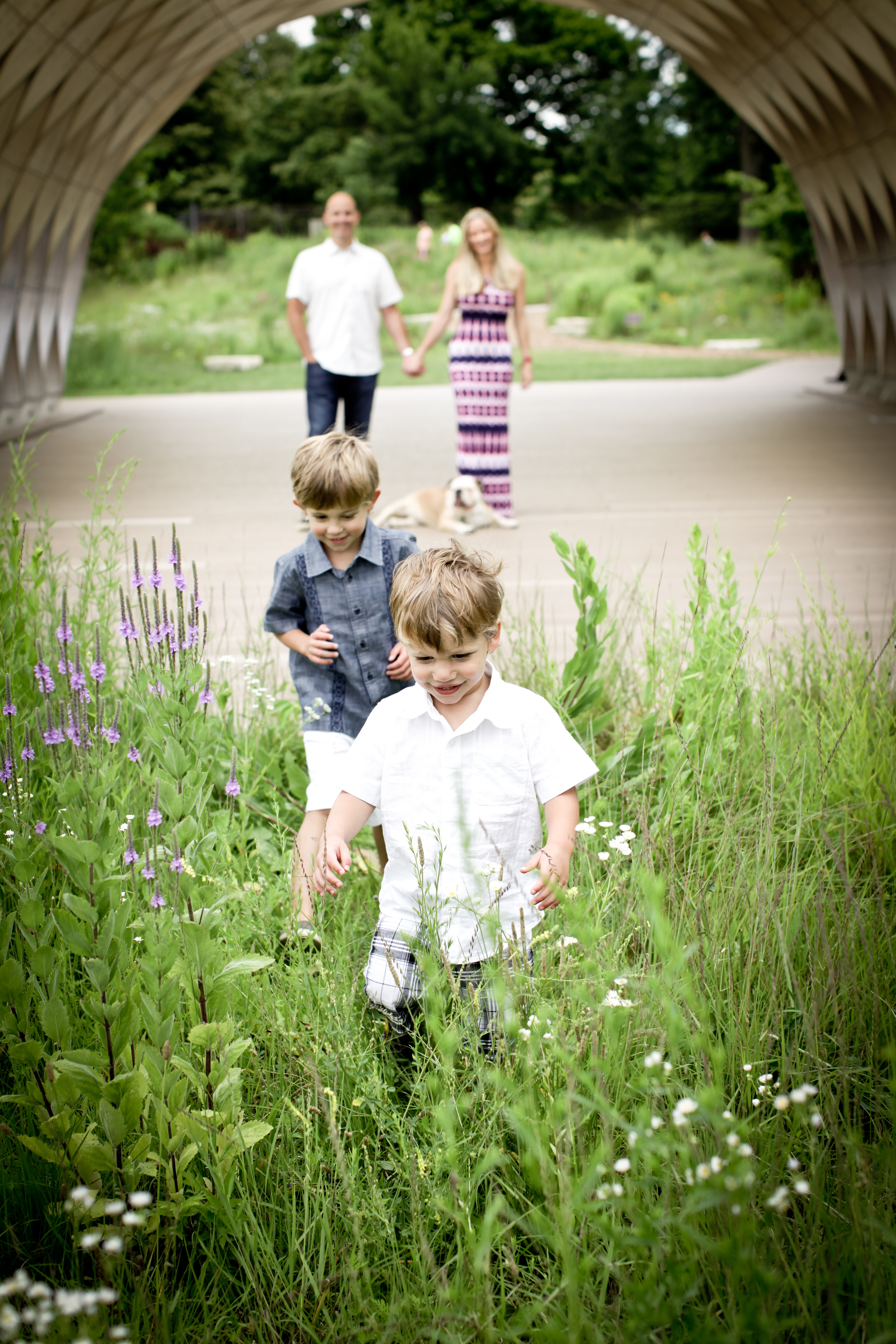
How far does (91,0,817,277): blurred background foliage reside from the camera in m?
47.5

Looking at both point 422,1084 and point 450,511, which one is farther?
point 450,511

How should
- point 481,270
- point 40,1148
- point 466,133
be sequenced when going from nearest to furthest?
point 40,1148
point 481,270
point 466,133

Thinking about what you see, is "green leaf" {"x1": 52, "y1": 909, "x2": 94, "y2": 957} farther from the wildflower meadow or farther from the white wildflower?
the white wildflower

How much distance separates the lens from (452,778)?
232 centimetres

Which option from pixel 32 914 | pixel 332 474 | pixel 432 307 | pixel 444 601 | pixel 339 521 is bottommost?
pixel 32 914

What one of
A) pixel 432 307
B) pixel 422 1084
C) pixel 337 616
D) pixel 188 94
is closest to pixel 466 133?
pixel 432 307

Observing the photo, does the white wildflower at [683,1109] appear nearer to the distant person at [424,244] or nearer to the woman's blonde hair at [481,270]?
the woman's blonde hair at [481,270]

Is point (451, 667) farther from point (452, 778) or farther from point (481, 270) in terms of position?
point (481, 270)

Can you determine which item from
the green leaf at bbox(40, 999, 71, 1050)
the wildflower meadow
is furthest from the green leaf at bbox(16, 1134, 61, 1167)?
the green leaf at bbox(40, 999, 71, 1050)

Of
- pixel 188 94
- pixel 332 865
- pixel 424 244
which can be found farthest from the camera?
pixel 424 244

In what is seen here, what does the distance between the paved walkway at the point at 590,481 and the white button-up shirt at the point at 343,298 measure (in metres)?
1.35

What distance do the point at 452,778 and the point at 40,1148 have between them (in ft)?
3.35

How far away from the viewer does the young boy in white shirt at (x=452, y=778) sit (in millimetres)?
2236

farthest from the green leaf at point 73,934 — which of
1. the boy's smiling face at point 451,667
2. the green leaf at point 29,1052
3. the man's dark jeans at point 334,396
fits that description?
the man's dark jeans at point 334,396
